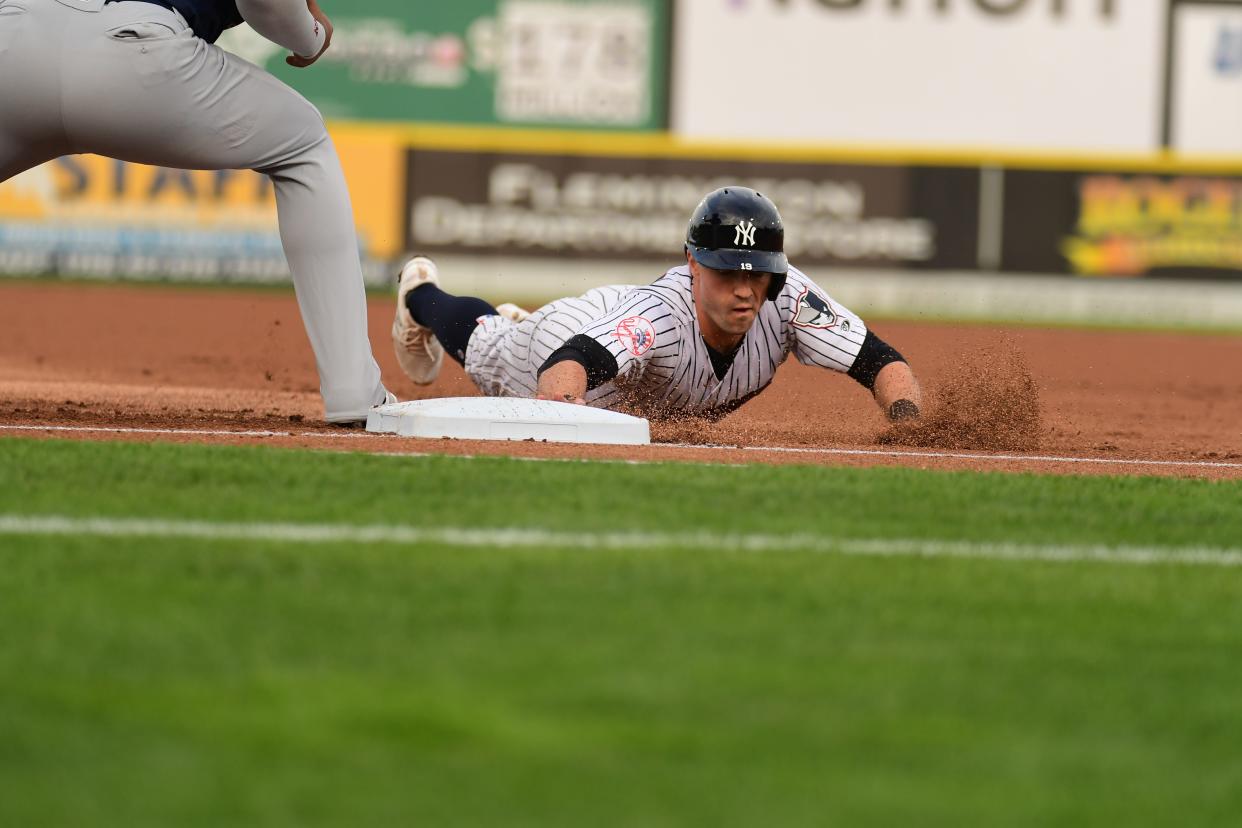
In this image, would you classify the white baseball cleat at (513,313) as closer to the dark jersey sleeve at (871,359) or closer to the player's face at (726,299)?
the player's face at (726,299)

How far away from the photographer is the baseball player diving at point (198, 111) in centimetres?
487

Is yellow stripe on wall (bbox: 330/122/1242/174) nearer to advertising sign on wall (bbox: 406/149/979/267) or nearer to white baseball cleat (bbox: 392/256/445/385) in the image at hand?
advertising sign on wall (bbox: 406/149/979/267)

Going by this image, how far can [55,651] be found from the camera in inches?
105

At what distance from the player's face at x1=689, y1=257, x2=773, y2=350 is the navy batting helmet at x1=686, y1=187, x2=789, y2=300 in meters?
0.04

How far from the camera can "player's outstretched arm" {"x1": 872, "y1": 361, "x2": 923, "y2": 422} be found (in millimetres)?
6254

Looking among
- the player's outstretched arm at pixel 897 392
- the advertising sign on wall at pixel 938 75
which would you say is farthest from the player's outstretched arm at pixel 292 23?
the advertising sign on wall at pixel 938 75

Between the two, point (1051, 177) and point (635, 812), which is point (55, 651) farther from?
point (1051, 177)

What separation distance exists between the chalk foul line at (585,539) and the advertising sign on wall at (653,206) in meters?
13.8

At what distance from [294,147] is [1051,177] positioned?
13297mm

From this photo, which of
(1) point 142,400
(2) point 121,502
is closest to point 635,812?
(2) point 121,502

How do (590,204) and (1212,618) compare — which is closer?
(1212,618)

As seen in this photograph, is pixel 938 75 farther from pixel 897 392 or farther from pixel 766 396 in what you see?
pixel 897 392

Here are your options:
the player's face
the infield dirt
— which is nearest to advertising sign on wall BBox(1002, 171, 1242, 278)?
the infield dirt

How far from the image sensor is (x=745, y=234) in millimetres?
5898
